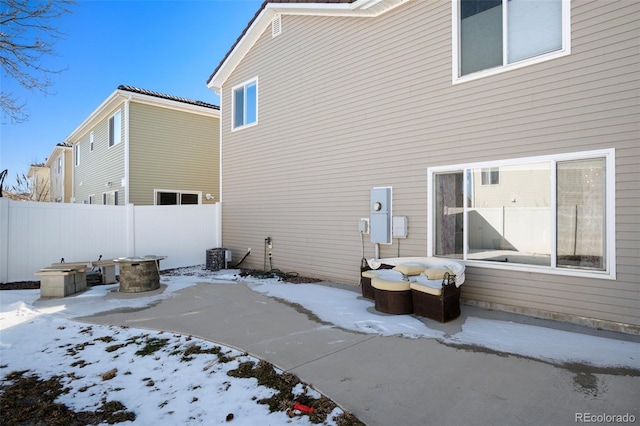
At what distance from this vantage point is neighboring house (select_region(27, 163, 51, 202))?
28.8m

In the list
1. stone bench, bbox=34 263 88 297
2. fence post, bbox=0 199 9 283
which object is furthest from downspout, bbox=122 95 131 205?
stone bench, bbox=34 263 88 297

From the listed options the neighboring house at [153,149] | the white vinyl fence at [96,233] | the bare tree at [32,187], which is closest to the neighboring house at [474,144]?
the white vinyl fence at [96,233]

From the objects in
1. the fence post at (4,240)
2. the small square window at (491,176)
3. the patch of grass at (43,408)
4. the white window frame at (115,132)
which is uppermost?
the white window frame at (115,132)

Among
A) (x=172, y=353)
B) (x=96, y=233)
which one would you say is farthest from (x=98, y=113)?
(x=172, y=353)

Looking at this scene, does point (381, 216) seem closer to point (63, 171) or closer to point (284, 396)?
point (284, 396)

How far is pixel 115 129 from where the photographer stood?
13.4 m

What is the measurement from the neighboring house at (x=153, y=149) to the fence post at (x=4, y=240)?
475 centimetres

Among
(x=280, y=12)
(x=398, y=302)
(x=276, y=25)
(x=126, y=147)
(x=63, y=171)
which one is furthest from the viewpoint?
(x=63, y=171)

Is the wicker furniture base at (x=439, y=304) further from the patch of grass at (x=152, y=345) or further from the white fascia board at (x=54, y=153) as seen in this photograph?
the white fascia board at (x=54, y=153)

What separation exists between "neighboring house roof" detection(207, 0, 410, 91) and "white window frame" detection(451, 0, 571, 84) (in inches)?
49.1

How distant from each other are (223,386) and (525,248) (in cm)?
454

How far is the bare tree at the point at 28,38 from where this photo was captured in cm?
689

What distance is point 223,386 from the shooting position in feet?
9.80

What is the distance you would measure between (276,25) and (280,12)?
355mm
